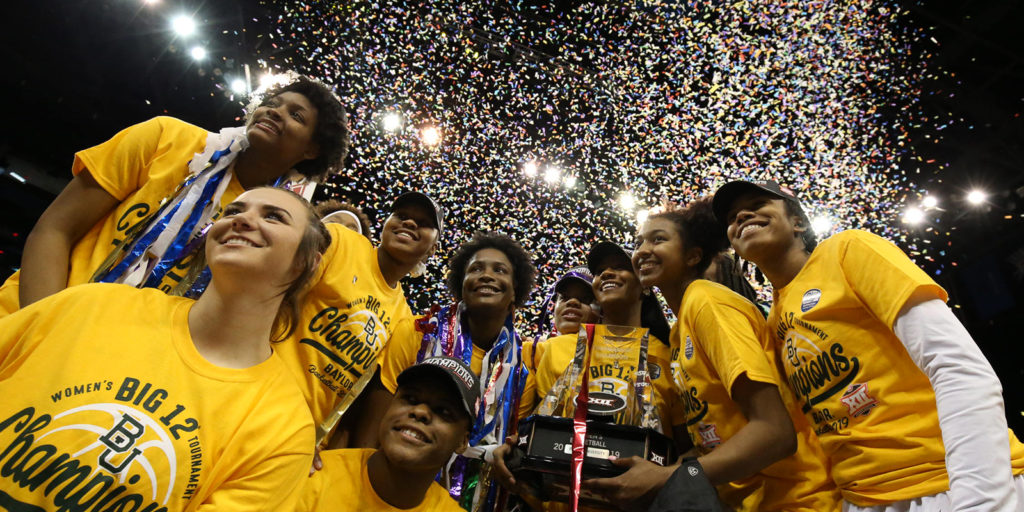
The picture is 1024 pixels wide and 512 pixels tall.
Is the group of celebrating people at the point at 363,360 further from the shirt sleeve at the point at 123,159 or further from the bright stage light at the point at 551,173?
the bright stage light at the point at 551,173

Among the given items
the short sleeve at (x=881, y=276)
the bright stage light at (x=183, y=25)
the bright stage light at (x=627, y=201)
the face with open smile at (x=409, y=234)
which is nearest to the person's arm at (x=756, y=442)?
the short sleeve at (x=881, y=276)

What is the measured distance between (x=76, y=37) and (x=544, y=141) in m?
7.64

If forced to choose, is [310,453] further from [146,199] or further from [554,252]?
[554,252]

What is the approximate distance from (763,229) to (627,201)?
28.5ft

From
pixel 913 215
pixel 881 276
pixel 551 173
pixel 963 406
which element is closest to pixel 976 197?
pixel 913 215

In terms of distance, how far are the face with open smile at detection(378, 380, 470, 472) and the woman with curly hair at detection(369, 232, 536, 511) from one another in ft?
0.85

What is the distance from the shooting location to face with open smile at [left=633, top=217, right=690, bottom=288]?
9.81ft


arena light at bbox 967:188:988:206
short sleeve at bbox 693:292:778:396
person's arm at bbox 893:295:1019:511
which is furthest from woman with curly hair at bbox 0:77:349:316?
arena light at bbox 967:188:988:206

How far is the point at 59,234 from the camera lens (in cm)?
198

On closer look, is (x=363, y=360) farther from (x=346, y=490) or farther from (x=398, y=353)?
(x=346, y=490)

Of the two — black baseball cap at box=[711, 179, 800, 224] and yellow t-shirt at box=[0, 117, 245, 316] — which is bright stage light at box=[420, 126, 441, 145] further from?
black baseball cap at box=[711, 179, 800, 224]

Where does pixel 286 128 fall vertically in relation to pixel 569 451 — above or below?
above

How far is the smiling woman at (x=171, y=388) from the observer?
131 cm

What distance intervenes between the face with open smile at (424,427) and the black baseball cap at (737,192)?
169 cm
